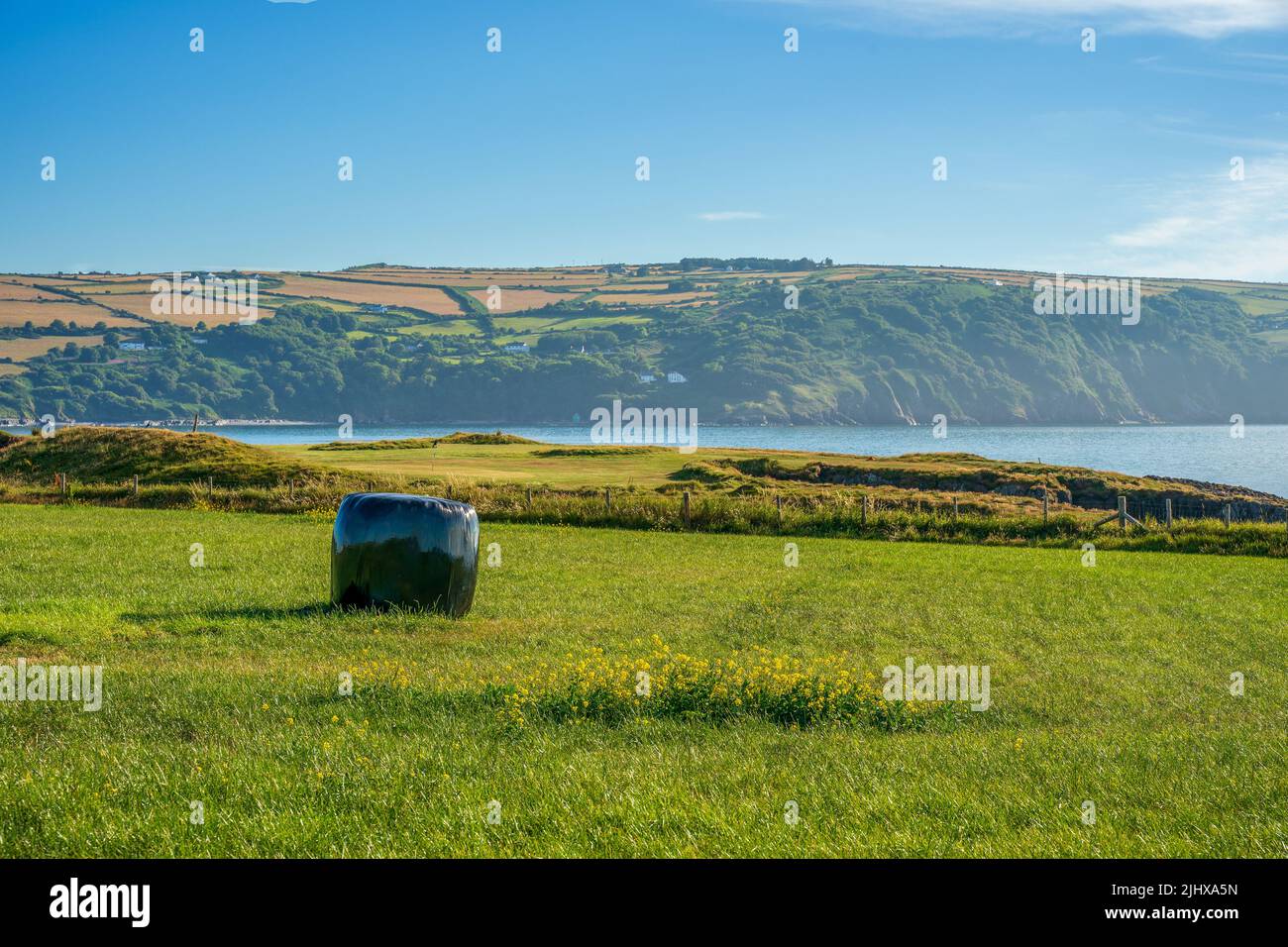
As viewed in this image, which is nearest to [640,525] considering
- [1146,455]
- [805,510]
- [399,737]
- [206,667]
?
[805,510]

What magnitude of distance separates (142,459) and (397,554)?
56507mm

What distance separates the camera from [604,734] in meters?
13.8

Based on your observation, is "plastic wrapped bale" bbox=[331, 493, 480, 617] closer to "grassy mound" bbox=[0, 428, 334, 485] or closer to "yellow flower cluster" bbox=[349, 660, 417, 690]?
"yellow flower cluster" bbox=[349, 660, 417, 690]

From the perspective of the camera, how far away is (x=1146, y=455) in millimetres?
186625

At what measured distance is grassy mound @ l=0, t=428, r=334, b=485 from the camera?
224ft

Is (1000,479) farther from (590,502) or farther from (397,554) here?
(397,554)

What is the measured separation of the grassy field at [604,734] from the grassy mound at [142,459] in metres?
39.4

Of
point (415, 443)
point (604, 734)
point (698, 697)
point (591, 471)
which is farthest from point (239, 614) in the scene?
point (415, 443)

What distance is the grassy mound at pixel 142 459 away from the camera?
68.2m

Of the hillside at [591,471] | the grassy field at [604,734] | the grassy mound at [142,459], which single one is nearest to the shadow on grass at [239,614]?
the grassy field at [604,734]

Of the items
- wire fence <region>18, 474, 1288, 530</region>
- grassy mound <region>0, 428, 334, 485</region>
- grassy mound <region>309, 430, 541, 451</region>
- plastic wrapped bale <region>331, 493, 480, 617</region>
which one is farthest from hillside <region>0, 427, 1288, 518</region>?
plastic wrapped bale <region>331, 493, 480, 617</region>
